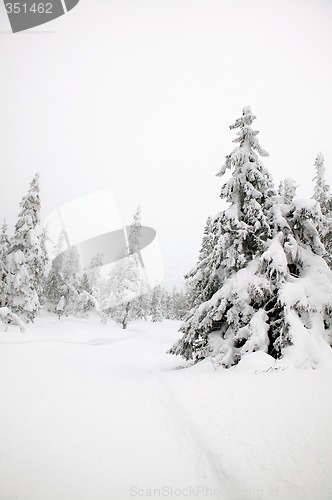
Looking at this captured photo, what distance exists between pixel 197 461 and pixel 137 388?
5.53 metres

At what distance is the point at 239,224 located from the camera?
11.1 meters

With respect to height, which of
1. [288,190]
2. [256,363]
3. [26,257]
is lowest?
[256,363]

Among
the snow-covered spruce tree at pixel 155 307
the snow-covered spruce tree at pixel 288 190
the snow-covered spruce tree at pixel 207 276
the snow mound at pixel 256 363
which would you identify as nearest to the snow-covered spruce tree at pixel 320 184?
the snow-covered spruce tree at pixel 288 190

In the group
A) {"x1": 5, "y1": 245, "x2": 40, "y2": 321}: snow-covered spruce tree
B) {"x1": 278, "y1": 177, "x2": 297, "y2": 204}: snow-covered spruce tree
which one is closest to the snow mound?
{"x1": 278, "y1": 177, "x2": 297, "y2": 204}: snow-covered spruce tree

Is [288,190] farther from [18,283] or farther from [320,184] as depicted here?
[18,283]

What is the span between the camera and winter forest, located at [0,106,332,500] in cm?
404

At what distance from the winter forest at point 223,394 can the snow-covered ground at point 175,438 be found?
24 millimetres

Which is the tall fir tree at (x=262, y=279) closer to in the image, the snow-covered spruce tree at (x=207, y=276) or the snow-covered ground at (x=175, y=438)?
the snow-covered spruce tree at (x=207, y=276)


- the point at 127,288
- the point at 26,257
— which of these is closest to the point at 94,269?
the point at 127,288

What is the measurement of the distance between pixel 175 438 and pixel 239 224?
8.08 metres

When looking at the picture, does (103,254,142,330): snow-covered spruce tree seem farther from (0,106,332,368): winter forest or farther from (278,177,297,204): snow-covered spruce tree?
(278,177,297,204): snow-covered spruce tree

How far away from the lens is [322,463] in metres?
3.98

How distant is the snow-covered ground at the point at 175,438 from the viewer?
3.85 metres

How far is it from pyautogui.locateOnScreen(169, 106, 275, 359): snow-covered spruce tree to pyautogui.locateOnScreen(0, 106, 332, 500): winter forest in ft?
0.19
